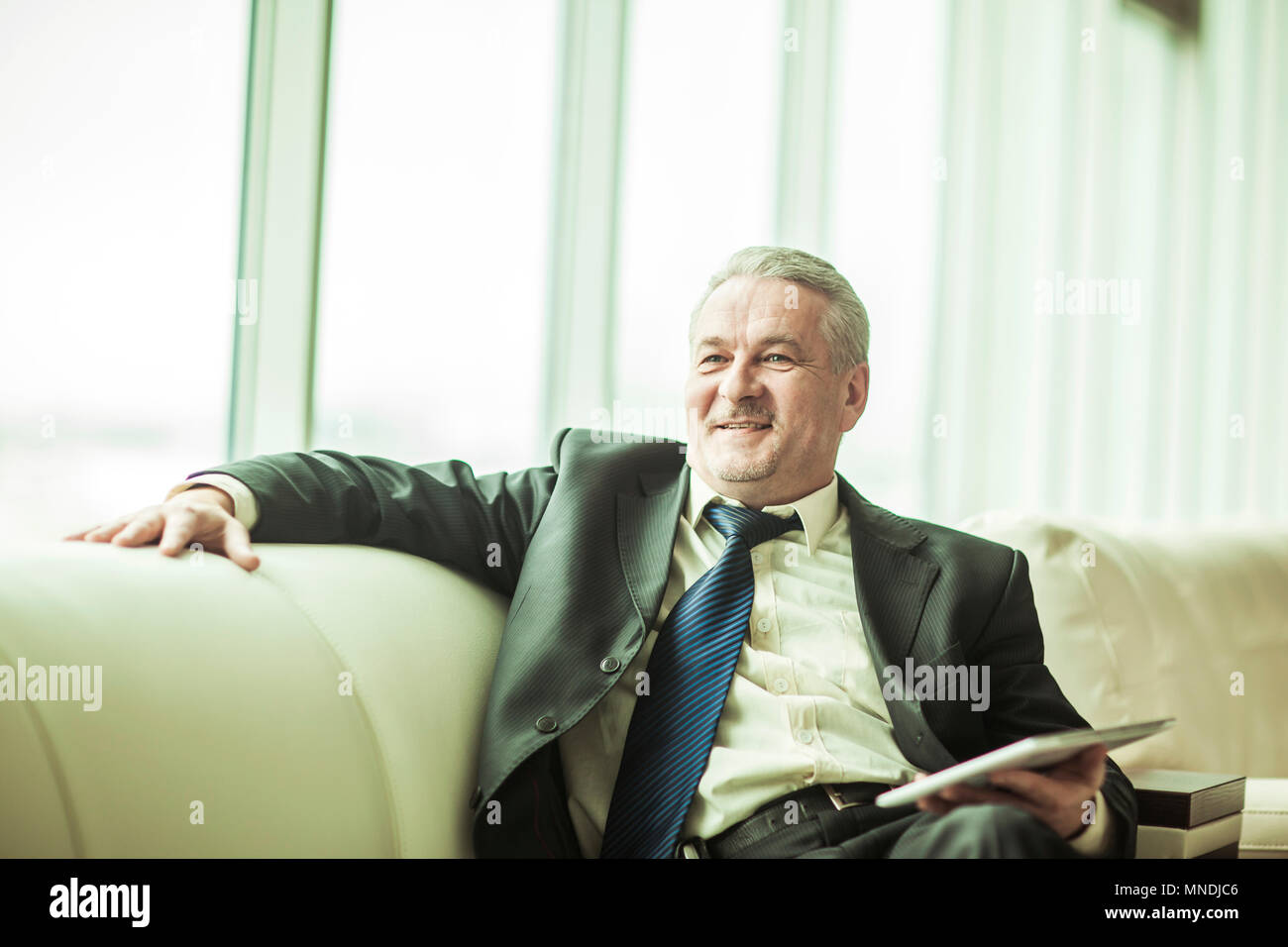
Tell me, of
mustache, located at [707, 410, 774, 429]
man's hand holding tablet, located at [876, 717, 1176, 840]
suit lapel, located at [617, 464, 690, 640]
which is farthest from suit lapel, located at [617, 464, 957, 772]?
man's hand holding tablet, located at [876, 717, 1176, 840]

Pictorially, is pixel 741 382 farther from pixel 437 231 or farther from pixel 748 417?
pixel 437 231

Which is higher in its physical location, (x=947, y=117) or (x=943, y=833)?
(x=947, y=117)

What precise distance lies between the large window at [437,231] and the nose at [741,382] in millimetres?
899

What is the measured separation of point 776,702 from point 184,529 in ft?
2.76

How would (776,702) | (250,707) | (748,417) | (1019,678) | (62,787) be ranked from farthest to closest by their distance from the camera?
(748,417), (1019,678), (776,702), (250,707), (62,787)

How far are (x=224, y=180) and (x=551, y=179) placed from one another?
0.83 meters

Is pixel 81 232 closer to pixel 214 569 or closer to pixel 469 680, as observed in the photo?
pixel 214 569

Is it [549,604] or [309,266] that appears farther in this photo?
[309,266]

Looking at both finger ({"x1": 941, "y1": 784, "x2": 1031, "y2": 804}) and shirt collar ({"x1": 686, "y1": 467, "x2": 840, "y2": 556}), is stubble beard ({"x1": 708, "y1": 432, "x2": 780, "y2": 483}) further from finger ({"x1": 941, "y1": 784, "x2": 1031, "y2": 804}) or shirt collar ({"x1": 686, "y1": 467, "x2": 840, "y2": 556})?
finger ({"x1": 941, "y1": 784, "x2": 1031, "y2": 804})

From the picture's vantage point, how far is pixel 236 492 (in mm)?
1438

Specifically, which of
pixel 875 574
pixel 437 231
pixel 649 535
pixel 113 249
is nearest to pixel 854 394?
pixel 875 574

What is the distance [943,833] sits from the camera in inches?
46.9

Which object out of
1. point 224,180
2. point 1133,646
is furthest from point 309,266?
point 1133,646
